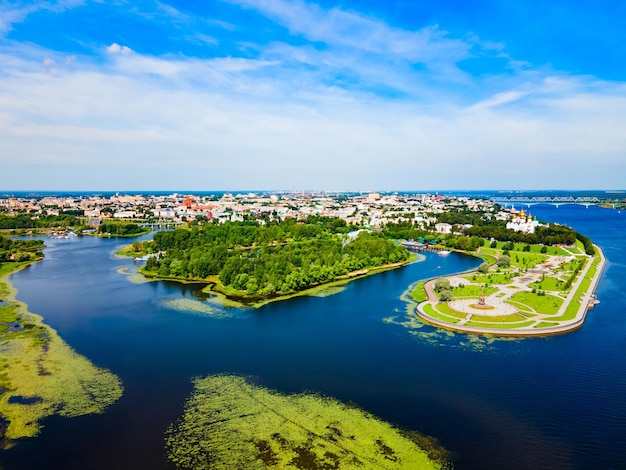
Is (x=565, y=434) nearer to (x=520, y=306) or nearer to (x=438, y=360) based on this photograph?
(x=438, y=360)

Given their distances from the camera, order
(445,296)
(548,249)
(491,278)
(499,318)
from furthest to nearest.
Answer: (548,249) < (491,278) < (445,296) < (499,318)

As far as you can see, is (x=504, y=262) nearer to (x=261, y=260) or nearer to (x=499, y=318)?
(x=499, y=318)

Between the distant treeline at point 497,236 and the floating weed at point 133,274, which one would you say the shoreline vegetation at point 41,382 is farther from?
the distant treeline at point 497,236

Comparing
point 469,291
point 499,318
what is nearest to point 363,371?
point 499,318

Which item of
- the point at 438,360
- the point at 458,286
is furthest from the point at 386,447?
the point at 458,286

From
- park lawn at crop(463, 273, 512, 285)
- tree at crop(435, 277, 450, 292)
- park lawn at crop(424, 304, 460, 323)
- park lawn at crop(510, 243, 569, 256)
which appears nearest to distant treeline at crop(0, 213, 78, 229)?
tree at crop(435, 277, 450, 292)
